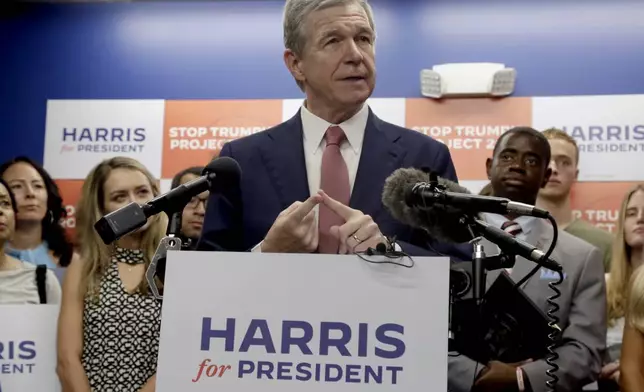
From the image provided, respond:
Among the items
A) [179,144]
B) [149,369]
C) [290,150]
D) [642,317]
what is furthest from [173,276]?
[179,144]

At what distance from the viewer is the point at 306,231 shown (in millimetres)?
1875

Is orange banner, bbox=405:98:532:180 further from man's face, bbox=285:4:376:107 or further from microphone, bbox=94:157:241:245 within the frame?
microphone, bbox=94:157:241:245

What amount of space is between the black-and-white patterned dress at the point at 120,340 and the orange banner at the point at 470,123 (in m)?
2.39

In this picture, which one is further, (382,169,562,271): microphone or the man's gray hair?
the man's gray hair

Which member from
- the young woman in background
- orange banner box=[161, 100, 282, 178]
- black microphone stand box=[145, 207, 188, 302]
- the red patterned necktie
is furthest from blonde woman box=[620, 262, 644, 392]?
orange banner box=[161, 100, 282, 178]

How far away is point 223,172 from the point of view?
6.51 ft


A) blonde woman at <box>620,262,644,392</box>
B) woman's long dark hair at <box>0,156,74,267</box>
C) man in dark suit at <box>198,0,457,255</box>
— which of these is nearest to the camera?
man in dark suit at <box>198,0,457,255</box>

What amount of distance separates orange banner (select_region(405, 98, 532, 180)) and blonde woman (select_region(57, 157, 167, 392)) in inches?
86.1

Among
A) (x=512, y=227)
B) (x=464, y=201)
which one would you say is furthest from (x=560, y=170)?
(x=464, y=201)

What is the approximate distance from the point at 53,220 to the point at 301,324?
11.8ft

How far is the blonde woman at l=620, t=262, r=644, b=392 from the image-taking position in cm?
318

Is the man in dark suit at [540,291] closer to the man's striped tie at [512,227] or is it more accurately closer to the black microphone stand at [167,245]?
the man's striped tie at [512,227]

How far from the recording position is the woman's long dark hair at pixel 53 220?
4.86m

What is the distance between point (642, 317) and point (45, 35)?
4669 mm
